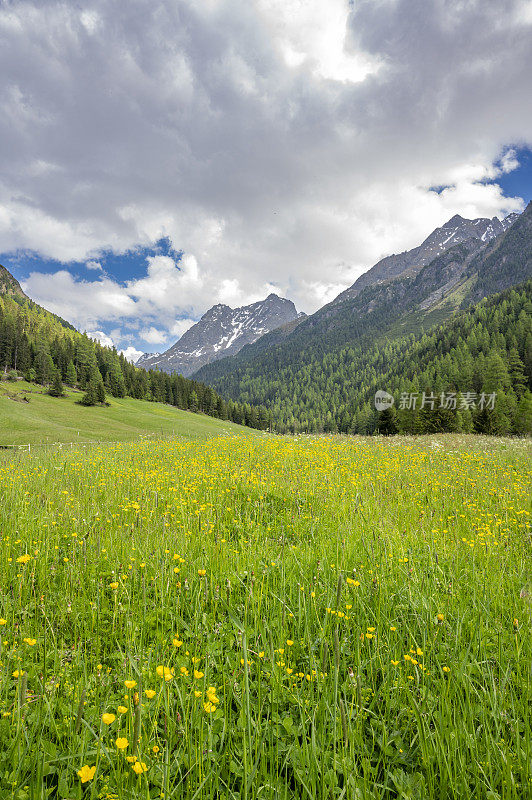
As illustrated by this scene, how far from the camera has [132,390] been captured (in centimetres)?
9456

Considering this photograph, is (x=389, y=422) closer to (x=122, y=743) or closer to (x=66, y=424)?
(x=66, y=424)

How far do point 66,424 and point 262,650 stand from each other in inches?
1837

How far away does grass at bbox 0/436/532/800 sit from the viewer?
1606 mm

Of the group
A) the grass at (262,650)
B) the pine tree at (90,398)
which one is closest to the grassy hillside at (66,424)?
the pine tree at (90,398)

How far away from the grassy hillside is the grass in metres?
17.7

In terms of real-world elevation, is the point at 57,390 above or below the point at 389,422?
above

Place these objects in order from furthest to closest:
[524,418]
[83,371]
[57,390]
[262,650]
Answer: [83,371] < [57,390] < [524,418] < [262,650]

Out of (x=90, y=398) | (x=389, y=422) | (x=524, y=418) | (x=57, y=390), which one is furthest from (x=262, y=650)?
(x=57, y=390)

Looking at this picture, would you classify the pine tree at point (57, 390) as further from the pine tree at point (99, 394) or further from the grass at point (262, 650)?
the grass at point (262, 650)

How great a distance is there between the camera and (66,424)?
4141 centimetres

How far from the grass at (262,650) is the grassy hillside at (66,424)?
17655 mm

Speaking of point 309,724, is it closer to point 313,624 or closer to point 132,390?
point 313,624

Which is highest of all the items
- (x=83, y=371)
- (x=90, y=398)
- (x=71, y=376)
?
(x=83, y=371)

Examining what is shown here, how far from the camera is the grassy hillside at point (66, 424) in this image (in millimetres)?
29364
